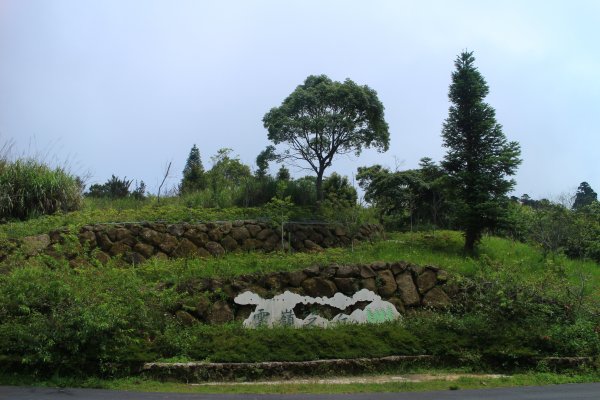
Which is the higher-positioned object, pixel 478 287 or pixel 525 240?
pixel 525 240

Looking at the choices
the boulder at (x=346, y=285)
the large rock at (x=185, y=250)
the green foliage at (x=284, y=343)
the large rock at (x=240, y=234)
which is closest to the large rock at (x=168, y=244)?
the large rock at (x=185, y=250)

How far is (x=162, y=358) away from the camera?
858 centimetres

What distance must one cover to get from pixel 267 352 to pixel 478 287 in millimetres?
5262

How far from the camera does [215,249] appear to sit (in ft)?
44.1

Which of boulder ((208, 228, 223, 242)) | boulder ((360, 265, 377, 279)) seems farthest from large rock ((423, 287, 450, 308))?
boulder ((208, 228, 223, 242))

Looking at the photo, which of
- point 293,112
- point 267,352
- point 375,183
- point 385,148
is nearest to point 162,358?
point 267,352

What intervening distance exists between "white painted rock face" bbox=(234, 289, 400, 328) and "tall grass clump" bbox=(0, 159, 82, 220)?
7436 mm

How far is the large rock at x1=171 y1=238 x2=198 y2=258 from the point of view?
13.1 meters

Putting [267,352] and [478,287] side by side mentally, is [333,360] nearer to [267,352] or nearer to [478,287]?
[267,352]

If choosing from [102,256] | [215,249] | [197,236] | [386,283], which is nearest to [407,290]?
[386,283]

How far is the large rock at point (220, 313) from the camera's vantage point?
10.6 metres

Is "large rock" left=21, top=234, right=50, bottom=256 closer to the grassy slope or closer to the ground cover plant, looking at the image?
the grassy slope

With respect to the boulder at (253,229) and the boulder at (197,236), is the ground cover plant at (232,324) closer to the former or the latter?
the boulder at (197,236)

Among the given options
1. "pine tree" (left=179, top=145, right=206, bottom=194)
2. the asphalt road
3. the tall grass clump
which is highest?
"pine tree" (left=179, top=145, right=206, bottom=194)
